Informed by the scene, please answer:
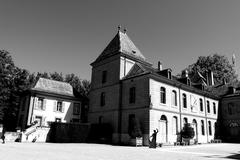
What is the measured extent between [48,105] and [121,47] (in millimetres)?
12613

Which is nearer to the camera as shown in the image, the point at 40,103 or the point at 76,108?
the point at 40,103

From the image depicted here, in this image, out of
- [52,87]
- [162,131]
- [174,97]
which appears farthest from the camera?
[52,87]

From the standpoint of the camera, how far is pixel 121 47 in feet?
83.9

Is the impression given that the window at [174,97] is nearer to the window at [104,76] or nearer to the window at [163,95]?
the window at [163,95]

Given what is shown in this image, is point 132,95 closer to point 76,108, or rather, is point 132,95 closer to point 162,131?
point 162,131

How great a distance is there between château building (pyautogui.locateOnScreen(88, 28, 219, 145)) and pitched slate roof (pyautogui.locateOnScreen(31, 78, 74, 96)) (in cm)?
513

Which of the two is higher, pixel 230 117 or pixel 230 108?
pixel 230 108

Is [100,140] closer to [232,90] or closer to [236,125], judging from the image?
[236,125]

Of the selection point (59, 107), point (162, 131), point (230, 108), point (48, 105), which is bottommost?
point (162, 131)

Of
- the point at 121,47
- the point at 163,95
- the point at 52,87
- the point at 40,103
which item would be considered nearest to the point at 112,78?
the point at 121,47

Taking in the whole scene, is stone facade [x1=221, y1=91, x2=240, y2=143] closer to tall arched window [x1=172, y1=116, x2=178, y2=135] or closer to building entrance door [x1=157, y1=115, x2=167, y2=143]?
tall arched window [x1=172, y1=116, x2=178, y2=135]

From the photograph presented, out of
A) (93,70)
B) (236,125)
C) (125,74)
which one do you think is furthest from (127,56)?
(236,125)

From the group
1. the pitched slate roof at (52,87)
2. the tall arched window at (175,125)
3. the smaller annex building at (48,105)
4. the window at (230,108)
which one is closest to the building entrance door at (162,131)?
the tall arched window at (175,125)

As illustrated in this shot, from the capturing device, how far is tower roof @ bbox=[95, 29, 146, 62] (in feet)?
84.5
